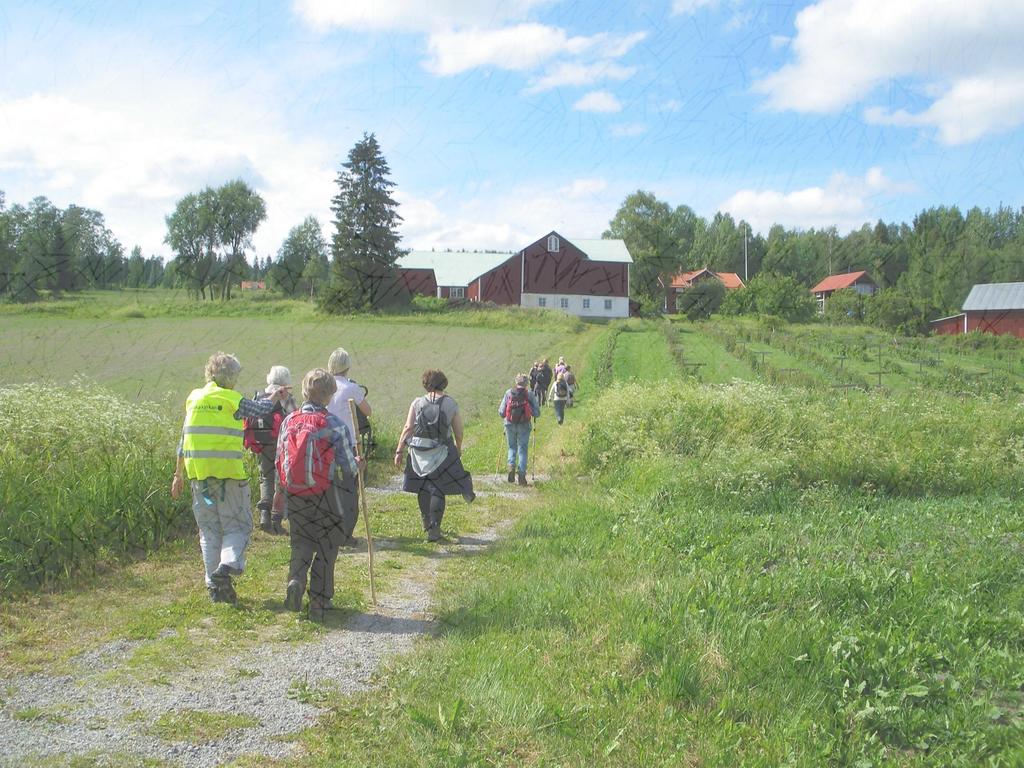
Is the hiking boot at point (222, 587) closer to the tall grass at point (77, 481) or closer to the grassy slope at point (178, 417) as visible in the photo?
the grassy slope at point (178, 417)

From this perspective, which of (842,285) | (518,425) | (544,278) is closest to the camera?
(518,425)

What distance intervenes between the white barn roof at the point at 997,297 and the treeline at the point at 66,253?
20709 mm

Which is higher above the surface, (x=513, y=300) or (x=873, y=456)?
(x=513, y=300)

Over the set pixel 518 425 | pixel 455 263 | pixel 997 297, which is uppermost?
pixel 455 263

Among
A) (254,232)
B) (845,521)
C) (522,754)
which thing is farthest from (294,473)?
(845,521)

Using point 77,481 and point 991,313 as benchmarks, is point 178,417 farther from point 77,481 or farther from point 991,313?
point 991,313

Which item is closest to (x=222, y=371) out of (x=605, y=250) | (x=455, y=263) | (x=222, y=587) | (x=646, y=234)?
(x=222, y=587)

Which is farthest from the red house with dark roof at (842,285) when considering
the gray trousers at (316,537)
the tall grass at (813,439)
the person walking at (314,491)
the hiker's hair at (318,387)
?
the gray trousers at (316,537)

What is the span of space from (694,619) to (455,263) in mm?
57607

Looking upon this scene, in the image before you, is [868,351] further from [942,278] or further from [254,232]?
[254,232]

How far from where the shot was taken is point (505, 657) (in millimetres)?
4957

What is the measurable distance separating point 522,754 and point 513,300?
55535 millimetres

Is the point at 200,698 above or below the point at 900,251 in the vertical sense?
below

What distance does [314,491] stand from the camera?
18.9 feet
